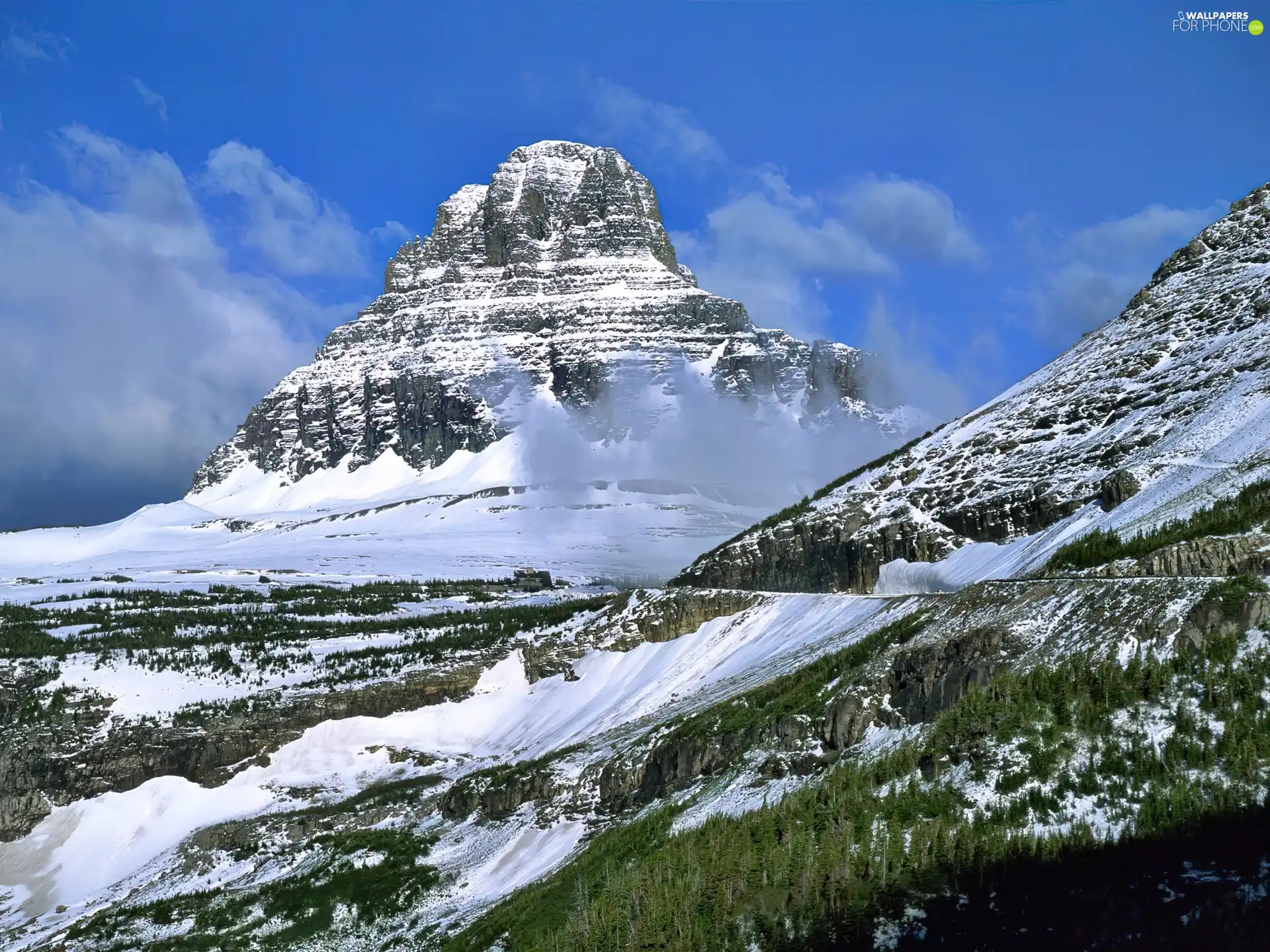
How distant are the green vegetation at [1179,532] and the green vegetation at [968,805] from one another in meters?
7.32

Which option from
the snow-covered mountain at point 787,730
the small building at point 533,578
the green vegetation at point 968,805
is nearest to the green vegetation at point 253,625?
the snow-covered mountain at point 787,730

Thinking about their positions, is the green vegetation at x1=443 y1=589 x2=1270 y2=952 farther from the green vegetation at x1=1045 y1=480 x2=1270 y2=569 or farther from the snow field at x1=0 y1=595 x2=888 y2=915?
the snow field at x1=0 y1=595 x2=888 y2=915

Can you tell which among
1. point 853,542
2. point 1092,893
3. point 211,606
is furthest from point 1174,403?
point 211,606

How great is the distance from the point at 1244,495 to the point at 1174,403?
14537 mm

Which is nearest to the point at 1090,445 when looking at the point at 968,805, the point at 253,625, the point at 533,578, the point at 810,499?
the point at 810,499

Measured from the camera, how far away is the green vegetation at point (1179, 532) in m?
22.1

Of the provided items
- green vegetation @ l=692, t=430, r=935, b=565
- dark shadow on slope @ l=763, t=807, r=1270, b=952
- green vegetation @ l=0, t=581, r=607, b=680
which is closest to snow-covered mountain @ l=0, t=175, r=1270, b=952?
dark shadow on slope @ l=763, t=807, r=1270, b=952

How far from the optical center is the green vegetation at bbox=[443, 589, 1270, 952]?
12891 mm

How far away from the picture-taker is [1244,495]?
24.4 meters

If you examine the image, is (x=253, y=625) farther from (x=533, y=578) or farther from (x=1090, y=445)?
(x=1090, y=445)

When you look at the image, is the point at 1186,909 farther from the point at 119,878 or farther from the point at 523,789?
the point at 119,878

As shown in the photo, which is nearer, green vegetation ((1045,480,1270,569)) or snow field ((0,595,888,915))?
green vegetation ((1045,480,1270,569))

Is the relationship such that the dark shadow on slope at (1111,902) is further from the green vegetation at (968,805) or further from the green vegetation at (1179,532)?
the green vegetation at (1179,532)

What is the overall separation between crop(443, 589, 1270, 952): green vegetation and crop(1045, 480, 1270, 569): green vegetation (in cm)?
732
